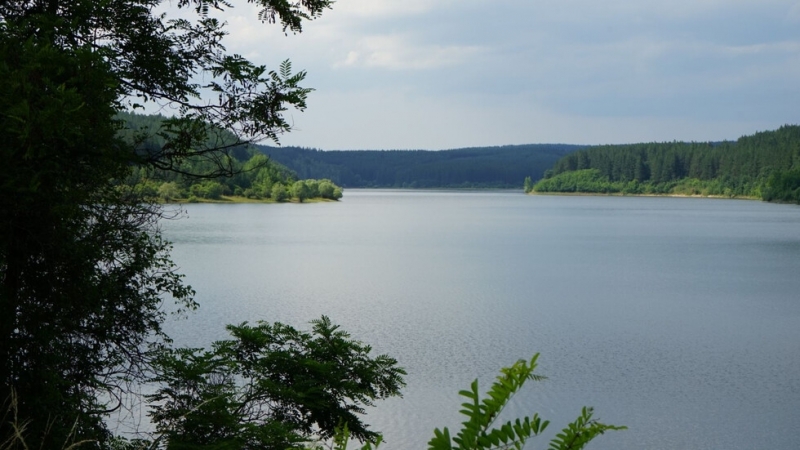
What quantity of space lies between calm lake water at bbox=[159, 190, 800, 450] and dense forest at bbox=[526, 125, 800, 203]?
241 ft

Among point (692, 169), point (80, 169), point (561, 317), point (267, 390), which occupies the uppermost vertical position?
point (80, 169)

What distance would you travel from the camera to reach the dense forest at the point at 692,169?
113 m

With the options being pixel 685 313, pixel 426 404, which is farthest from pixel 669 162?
A: pixel 426 404

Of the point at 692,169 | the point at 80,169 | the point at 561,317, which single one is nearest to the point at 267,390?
the point at 80,169

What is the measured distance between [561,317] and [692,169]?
124m

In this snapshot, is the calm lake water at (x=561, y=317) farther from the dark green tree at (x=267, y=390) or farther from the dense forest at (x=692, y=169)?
the dense forest at (x=692, y=169)

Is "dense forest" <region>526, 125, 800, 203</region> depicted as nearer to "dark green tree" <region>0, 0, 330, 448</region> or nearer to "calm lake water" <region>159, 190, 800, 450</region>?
"calm lake water" <region>159, 190, 800, 450</region>

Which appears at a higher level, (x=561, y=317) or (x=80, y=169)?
(x=80, y=169)

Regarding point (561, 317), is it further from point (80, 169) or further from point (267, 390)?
point (80, 169)

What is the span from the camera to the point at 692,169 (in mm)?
136750

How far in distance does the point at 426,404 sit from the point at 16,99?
1007 centimetres

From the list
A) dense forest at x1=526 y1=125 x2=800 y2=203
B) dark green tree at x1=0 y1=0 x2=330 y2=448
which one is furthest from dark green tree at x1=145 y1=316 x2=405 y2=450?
dense forest at x1=526 y1=125 x2=800 y2=203

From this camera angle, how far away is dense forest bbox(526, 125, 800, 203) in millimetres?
112812

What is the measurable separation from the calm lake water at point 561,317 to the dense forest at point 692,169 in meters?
73.4
